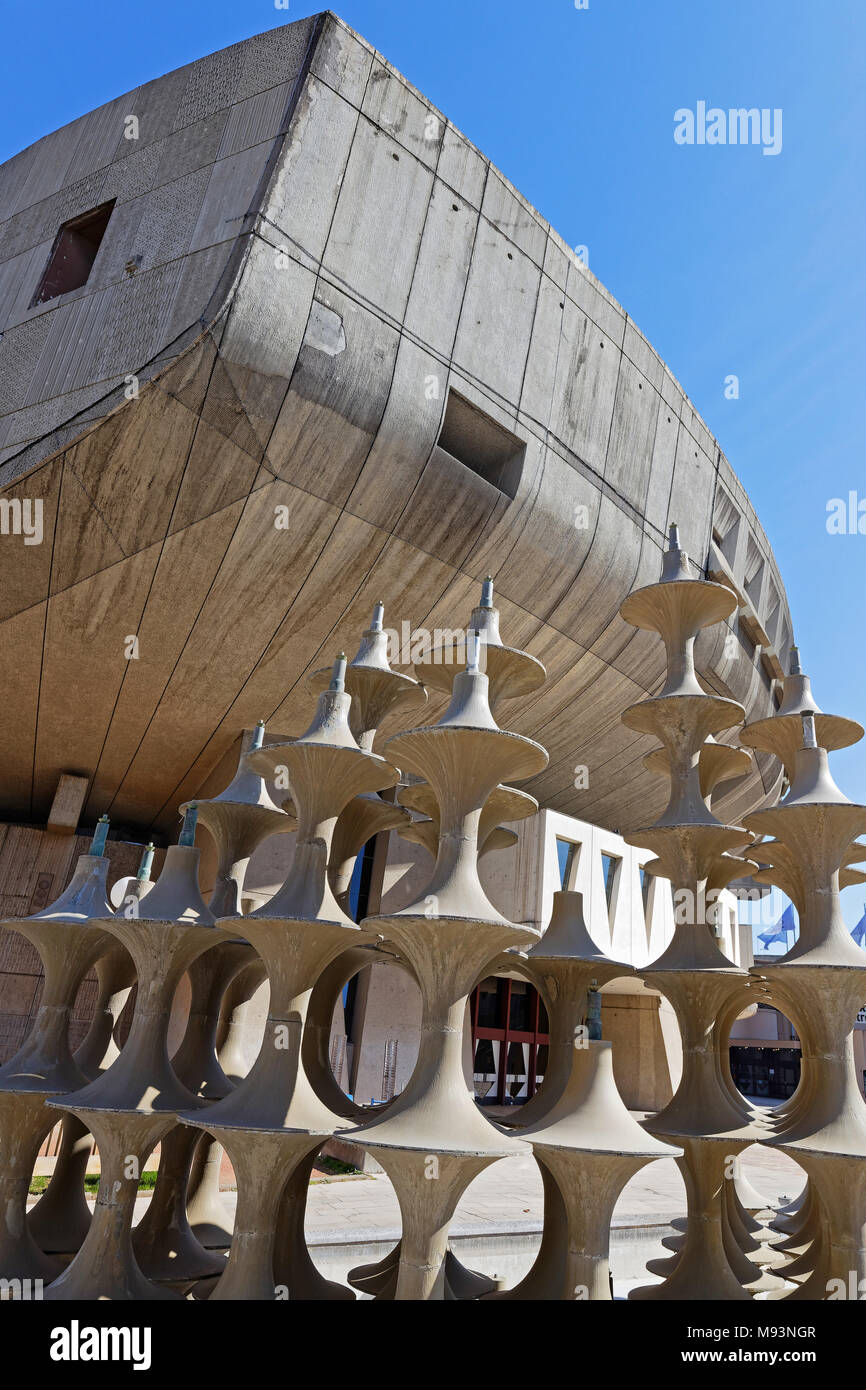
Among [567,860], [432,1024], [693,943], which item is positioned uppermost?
[567,860]

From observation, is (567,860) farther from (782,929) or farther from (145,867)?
(782,929)

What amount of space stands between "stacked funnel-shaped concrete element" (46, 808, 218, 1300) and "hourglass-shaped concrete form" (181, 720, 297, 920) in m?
0.57

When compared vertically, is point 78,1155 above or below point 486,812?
below

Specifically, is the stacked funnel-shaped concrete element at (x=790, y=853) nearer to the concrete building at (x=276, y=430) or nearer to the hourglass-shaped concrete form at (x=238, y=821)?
the hourglass-shaped concrete form at (x=238, y=821)

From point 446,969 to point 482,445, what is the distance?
960 cm

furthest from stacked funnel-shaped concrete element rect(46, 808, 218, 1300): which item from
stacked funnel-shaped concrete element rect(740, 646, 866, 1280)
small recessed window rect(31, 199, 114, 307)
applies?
small recessed window rect(31, 199, 114, 307)

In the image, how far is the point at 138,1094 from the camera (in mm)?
6047

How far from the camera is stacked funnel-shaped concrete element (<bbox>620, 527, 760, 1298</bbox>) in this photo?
253 inches

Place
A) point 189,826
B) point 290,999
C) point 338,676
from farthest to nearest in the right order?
point 189,826 → point 338,676 → point 290,999

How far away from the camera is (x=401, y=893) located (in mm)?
17875

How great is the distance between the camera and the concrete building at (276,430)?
10688 mm

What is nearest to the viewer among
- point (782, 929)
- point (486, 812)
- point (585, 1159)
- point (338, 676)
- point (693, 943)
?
point (585, 1159)

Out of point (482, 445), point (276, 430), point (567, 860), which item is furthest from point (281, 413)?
point (567, 860)

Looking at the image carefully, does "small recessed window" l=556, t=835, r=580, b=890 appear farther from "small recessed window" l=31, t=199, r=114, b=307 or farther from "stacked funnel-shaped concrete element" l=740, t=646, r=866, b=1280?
"small recessed window" l=31, t=199, r=114, b=307
